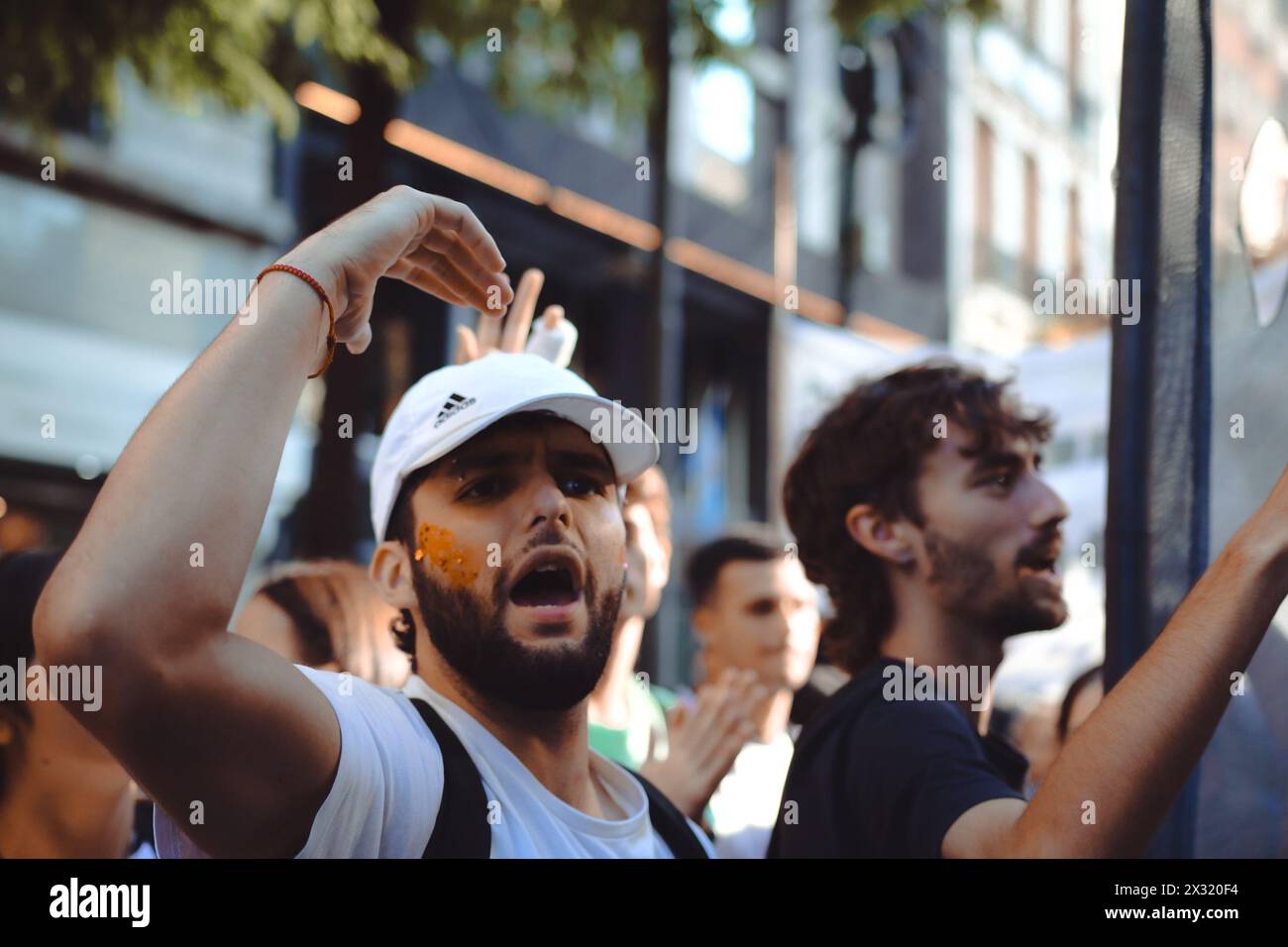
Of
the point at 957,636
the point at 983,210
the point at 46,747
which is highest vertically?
the point at 983,210

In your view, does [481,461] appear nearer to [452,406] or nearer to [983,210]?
[452,406]

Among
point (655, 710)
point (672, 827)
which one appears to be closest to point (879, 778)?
point (672, 827)

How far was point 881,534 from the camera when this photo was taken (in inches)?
92.3

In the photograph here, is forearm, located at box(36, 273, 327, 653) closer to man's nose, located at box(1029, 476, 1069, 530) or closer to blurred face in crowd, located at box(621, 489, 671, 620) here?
man's nose, located at box(1029, 476, 1069, 530)

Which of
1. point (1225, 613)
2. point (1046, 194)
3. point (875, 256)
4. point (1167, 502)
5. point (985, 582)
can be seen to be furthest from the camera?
point (875, 256)

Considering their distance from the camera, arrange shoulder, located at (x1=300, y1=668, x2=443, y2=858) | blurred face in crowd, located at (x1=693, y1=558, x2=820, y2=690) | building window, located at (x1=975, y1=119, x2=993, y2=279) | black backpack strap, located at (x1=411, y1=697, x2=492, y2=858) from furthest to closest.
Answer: building window, located at (x1=975, y1=119, x2=993, y2=279) → blurred face in crowd, located at (x1=693, y1=558, x2=820, y2=690) → black backpack strap, located at (x1=411, y1=697, x2=492, y2=858) → shoulder, located at (x1=300, y1=668, x2=443, y2=858)

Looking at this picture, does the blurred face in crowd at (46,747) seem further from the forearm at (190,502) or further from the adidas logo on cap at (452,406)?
the forearm at (190,502)

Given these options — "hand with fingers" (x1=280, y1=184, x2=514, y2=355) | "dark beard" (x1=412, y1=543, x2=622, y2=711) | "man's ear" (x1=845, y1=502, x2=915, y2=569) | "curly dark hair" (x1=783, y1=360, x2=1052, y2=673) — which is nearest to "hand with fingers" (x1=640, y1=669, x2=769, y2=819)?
"curly dark hair" (x1=783, y1=360, x2=1052, y2=673)

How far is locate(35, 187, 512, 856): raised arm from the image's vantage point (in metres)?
1.32

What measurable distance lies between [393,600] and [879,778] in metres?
0.74
